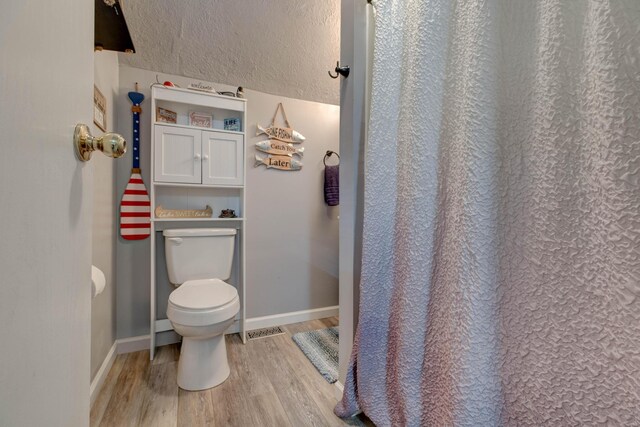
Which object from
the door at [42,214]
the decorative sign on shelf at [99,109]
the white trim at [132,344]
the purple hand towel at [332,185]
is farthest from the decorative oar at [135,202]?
the door at [42,214]

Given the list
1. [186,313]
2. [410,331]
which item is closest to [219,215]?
[186,313]

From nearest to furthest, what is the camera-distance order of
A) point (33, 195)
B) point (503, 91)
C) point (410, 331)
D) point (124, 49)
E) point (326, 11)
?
1. point (33, 195)
2. point (503, 91)
3. point (410, 331)
4. point (124, 49)
5. point (326, 11)

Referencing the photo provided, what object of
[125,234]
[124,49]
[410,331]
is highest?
[124,49]

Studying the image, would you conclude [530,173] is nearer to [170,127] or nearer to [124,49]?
[124,49]

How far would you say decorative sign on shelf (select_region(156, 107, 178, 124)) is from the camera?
187 centimetres

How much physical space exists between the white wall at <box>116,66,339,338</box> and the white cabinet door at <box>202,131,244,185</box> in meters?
0.17

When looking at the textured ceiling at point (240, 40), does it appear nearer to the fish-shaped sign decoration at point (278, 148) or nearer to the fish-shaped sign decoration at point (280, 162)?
the fish-shaped sign decoration at point (278, 148)

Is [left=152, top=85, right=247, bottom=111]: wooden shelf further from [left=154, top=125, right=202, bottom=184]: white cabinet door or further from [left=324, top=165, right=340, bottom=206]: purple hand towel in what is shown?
[left=324, top=165, right=340, bottom=206]: purple hand towel

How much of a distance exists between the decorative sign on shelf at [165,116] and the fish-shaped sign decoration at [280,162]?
2.04 ft

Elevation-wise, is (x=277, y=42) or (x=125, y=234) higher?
(x=277, y=42)

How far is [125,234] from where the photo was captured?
1823mm

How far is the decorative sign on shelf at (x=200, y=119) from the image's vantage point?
199 cm

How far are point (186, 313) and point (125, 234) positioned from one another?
2.62 ft

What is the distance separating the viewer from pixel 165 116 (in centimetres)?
190
